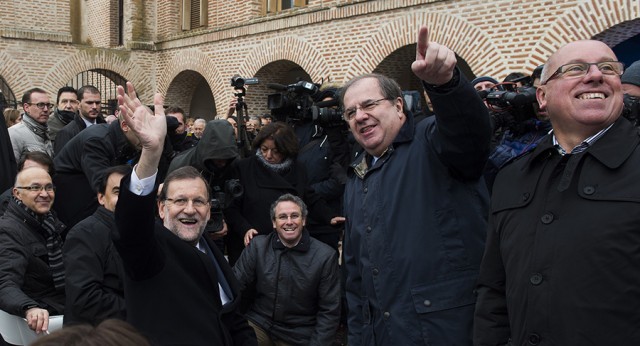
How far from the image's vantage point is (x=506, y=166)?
211cm

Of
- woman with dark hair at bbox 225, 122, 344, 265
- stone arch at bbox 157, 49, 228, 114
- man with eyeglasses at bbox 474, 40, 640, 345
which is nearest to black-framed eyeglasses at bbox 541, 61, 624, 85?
man with eyeglasses at bbox 474, 40, 640, 345

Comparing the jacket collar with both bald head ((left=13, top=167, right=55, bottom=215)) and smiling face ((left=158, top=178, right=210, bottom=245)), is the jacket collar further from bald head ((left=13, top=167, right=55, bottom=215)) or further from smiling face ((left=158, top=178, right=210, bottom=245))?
bald head ((left=13, top=167, right=55, bottom=215))

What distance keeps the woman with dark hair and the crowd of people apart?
0.63m

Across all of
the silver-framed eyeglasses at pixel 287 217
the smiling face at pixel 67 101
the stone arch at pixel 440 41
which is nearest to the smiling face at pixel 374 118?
the silver-framed eyeglasses at pixel 287 217

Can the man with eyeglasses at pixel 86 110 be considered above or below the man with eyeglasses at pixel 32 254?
above

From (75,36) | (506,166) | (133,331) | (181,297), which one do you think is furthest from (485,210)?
(75,36)

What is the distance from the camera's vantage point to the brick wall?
809 centimetres

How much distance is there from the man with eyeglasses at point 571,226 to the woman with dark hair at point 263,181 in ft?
8.96

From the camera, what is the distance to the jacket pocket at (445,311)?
2.20 meters

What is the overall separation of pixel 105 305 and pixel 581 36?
23.3 ft

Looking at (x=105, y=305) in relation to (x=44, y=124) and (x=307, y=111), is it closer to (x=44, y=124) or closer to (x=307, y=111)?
(x=307, y=111)

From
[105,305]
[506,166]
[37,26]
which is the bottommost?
[105,305]

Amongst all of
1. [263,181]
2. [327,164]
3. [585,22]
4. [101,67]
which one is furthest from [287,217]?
[101,67]

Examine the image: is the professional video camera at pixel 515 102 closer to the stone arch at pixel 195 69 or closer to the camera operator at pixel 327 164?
the camera operator at pixel 327 164
